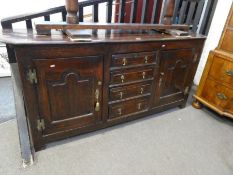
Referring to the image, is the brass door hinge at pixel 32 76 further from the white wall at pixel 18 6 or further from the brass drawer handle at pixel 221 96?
the brass drawer handle at pixel 221 96

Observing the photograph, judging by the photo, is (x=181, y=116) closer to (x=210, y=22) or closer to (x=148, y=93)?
(x=148, y=93)

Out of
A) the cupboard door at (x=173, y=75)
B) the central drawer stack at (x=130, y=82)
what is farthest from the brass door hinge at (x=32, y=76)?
the cupboard door at (x=173, y=75)

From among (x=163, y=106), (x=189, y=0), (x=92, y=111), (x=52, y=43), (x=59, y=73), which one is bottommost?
(x=163, y=106)

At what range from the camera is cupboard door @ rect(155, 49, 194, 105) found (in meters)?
1.58

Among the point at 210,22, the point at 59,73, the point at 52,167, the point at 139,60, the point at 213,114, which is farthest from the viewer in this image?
the point at 210,22

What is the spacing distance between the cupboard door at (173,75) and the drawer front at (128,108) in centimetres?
15

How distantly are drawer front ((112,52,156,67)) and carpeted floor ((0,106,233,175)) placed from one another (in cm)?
65

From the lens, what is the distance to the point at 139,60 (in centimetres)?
141

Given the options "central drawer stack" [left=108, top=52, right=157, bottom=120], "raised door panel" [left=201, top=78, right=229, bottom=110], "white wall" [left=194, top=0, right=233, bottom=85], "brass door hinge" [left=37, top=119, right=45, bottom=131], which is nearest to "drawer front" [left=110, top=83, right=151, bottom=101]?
"central drawer stack" [left=108, top=52, right=157, bottom=120]

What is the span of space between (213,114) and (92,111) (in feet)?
4.67

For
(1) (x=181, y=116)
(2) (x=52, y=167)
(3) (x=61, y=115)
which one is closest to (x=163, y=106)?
(1) (x=181, y=116)

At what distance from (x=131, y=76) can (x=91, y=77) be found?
1.15ft

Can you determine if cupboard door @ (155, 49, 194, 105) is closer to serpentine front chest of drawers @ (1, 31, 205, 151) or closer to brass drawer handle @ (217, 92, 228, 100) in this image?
serpentine front chest of drawers @ (1, 31, 205, 151)

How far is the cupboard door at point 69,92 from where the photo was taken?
3.69 feet
